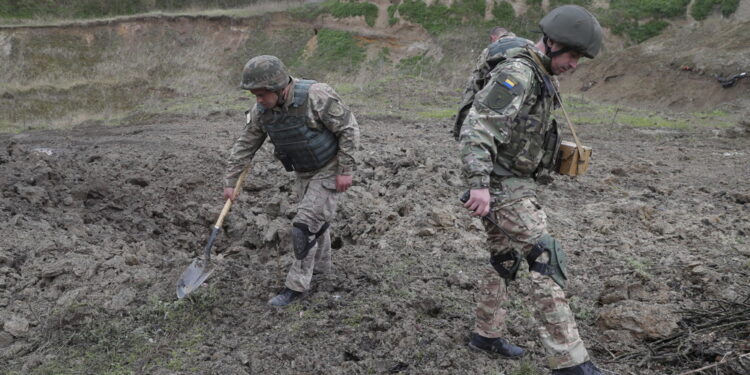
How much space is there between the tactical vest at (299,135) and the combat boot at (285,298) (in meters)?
0.89

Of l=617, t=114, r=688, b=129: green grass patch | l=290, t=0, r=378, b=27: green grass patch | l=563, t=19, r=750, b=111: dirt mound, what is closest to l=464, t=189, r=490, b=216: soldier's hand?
l=617, t=114, r=688, b=129: green grass patch

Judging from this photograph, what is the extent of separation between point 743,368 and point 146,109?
1614 centimetres

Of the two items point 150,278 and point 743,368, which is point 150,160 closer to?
point 150,278

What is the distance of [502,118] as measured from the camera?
2.78 metres

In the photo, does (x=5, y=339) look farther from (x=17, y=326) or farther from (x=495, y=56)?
(x=495, y=56)

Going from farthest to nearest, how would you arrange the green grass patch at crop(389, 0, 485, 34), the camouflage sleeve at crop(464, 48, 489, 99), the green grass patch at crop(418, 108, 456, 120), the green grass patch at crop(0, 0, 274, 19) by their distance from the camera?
the green grass patch at crop(0, 0, 274, 19) → the green grass patch at crop(389, 0, 485, 34) → the green grass patch at crop(418, 108, 456, 120) → the camouflage sleeve at crop(464, 48, 489, 99)

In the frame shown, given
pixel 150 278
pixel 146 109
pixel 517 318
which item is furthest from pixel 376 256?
pixel 146 109

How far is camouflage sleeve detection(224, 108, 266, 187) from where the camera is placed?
4027 mm

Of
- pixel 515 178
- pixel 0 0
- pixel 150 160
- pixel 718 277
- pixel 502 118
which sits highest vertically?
pixel 502 118

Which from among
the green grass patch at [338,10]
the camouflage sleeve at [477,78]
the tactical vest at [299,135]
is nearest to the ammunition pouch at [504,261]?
the camouflage sleeve at [477,78]

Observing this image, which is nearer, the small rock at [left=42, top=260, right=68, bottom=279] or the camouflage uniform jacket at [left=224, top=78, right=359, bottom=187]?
the camouflage uniform jacket at [left=224, top=78, right=359, bottom=187]

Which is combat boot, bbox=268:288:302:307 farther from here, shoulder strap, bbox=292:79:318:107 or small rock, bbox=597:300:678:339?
small rock, bbox=597:300:678:339

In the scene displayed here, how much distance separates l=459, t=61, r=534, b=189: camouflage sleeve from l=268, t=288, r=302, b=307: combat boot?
1.81m

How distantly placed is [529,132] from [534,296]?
85cm
